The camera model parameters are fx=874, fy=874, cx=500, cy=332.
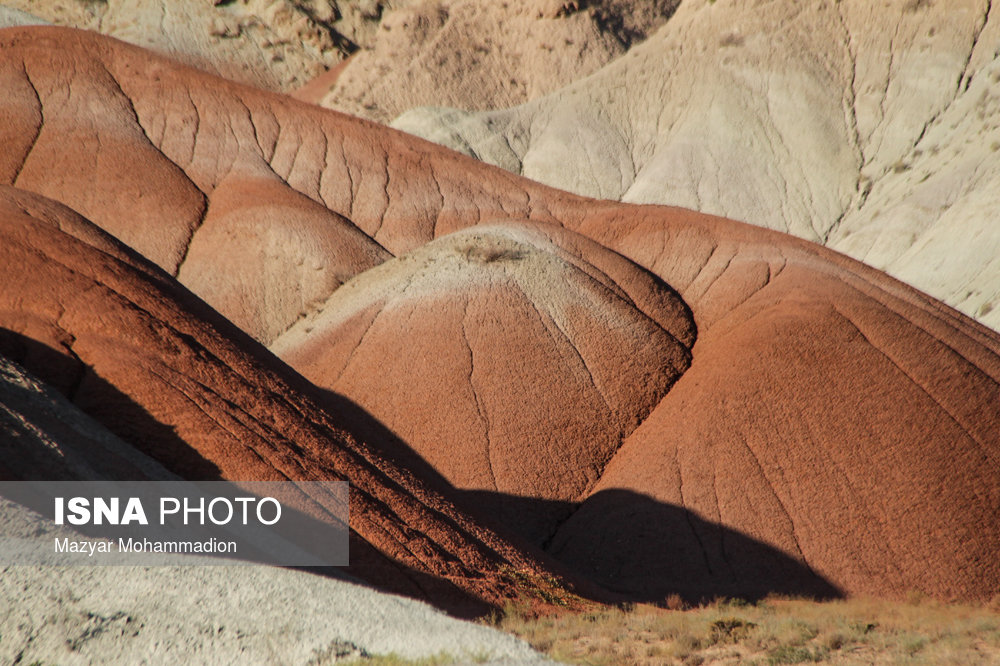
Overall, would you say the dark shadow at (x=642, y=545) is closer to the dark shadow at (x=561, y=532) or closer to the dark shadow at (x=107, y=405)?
the dark shadow at (x=561, y=532)

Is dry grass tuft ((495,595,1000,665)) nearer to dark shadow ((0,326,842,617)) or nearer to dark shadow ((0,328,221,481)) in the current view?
dark shadow ((0,326,842,617))

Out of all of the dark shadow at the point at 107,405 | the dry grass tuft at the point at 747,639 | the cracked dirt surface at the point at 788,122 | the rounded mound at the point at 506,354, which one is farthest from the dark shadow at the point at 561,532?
the cracked dirt surface at the point at 788,122

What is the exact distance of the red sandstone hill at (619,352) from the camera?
69.8ft

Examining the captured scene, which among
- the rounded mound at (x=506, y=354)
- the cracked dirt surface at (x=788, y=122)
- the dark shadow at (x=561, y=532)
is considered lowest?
the dark shadow at (x=561, y=532)

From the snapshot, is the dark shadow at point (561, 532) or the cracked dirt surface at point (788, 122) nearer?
the dark shadow at point (561, 532)

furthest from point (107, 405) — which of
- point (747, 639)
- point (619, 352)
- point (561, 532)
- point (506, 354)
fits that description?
point (619, 352)

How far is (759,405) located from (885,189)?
41042mm

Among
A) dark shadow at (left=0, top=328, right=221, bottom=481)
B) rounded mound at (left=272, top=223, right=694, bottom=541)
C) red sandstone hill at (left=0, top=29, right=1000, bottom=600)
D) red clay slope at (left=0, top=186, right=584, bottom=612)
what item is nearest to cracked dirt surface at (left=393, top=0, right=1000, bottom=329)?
red sandstone hill at (left=0, top=29, right=1000, bottom=600)

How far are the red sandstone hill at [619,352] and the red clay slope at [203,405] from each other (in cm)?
59

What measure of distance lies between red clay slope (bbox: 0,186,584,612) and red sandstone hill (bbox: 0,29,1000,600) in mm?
585

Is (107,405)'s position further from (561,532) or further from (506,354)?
(506,354)

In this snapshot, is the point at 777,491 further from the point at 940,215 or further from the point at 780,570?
the point at 940,215

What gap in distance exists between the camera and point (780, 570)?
68.5 ft

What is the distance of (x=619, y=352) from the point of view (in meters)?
27.8
